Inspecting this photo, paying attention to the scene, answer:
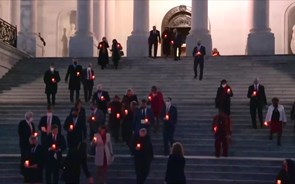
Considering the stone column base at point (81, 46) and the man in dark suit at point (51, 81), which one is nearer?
the man in dark suit at point (51, 81)

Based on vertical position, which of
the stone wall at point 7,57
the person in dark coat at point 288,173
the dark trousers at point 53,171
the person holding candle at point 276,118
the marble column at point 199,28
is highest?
the marble column at point 199,28

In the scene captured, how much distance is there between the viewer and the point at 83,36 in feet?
116

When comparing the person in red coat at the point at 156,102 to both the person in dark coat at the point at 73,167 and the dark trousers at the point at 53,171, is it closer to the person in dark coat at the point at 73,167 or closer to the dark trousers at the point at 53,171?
the dark trousers at the point at 53,171

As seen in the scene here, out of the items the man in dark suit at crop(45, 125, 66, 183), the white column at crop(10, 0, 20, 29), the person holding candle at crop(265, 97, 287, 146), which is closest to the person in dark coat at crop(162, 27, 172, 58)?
the person holding candle at crop(265, 97, 287, 146)

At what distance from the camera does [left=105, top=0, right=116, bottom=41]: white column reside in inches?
1660

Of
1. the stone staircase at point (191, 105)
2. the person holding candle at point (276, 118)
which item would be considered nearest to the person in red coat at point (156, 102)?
the stone staircase at point (191, 105)

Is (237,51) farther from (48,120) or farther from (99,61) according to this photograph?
(48,120)

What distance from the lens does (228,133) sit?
18938mm

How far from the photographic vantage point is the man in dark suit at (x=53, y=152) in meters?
16.7

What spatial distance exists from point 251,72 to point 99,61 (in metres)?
6.53

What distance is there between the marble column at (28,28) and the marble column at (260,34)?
38.7 feet

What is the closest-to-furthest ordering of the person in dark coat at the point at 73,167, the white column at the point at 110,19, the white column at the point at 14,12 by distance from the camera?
the person in dark coat at the point at 73,167, the white column at the point at 110,19, the white column at the point at 14,12

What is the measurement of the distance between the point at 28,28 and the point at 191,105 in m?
16.6

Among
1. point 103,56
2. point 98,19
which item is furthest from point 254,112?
point 98,19
